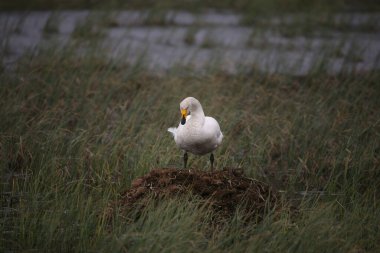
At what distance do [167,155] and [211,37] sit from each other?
9.20 metres

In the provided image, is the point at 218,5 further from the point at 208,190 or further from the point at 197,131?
the point at 208,190

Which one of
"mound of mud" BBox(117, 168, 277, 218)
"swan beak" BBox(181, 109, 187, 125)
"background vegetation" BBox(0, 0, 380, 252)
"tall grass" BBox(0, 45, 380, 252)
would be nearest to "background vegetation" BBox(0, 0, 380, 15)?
"background vegetation" BBox(0, 0, 380, 252)

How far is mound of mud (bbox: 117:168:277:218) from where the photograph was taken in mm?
5430

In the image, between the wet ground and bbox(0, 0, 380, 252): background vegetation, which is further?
the wet ground

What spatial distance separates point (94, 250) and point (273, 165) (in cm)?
346

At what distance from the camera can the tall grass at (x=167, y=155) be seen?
4.96 m

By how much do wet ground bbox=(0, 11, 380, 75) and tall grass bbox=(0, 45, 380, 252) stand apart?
1.25 m

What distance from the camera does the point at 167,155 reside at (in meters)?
6.91

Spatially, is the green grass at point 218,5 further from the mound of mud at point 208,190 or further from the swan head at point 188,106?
the mound of mud at point 208,190

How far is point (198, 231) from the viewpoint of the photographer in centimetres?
511

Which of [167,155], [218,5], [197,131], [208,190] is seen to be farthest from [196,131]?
[218,5]

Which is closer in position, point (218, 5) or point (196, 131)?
point (196, 131)

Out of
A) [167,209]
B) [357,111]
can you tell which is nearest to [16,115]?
[167,209]

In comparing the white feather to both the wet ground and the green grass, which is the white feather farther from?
the green grass
